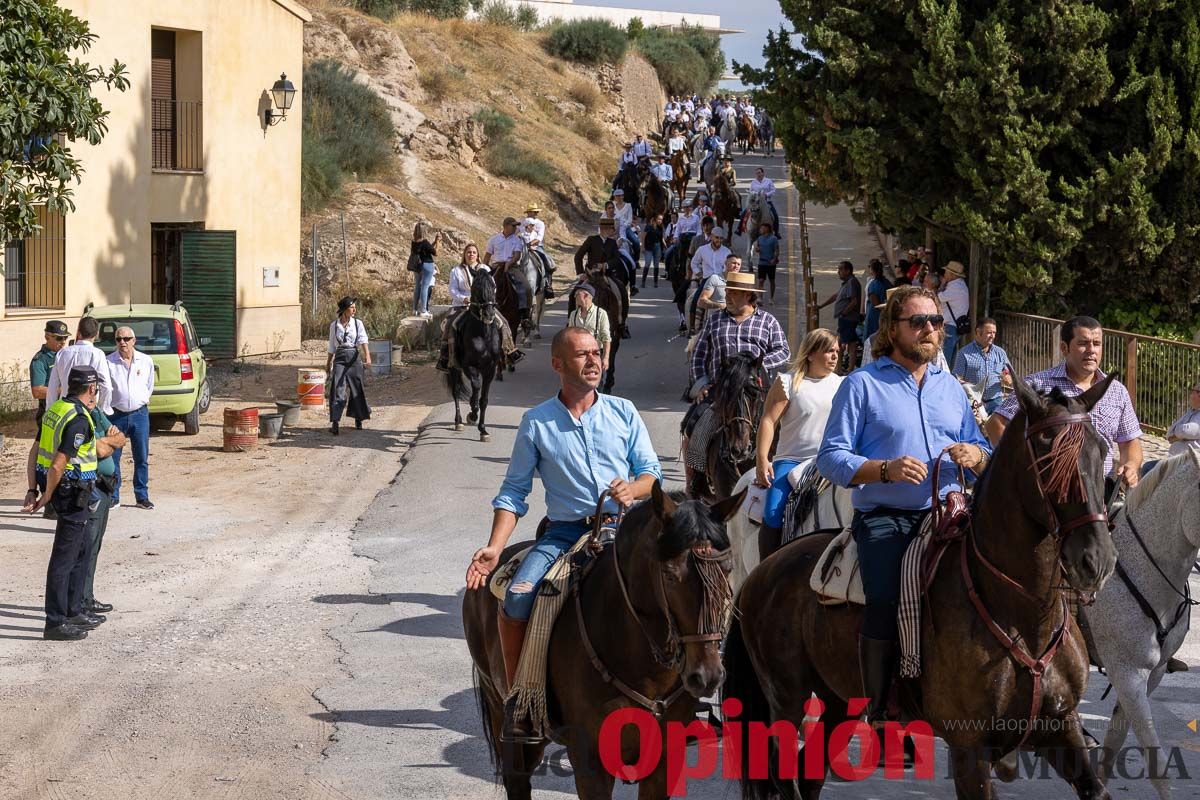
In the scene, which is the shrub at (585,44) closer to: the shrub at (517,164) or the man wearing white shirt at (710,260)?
the shrub at (517,164)

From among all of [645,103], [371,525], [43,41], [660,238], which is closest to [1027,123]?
[371,525]

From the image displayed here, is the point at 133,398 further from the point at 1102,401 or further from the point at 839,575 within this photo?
the point at 839,575

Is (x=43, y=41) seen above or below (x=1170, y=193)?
above

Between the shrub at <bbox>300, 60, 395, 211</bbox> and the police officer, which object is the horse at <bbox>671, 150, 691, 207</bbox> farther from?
the police officer

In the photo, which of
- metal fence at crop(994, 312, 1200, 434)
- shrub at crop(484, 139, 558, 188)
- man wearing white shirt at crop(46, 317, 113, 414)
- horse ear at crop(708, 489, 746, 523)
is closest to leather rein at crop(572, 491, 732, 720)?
horse ear at crop(708, 489, 746, 523)

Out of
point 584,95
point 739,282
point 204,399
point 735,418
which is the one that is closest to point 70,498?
point 735,418

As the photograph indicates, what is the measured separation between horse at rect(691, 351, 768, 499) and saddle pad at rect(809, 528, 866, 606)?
15.9 feet

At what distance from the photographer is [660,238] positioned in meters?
37.6

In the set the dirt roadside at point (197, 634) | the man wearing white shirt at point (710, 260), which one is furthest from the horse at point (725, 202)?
the dirt roadside at point (197, 634)

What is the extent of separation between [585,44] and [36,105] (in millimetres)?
52471

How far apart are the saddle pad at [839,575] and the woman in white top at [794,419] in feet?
7.29

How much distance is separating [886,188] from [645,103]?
54182 mm

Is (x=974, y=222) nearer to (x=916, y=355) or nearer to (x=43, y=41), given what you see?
(x=43, y=41)

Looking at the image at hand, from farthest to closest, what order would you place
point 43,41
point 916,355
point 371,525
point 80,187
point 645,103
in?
point 645,103 → point 80,187 → point 43,41 → point 371,525 → point 916,355
